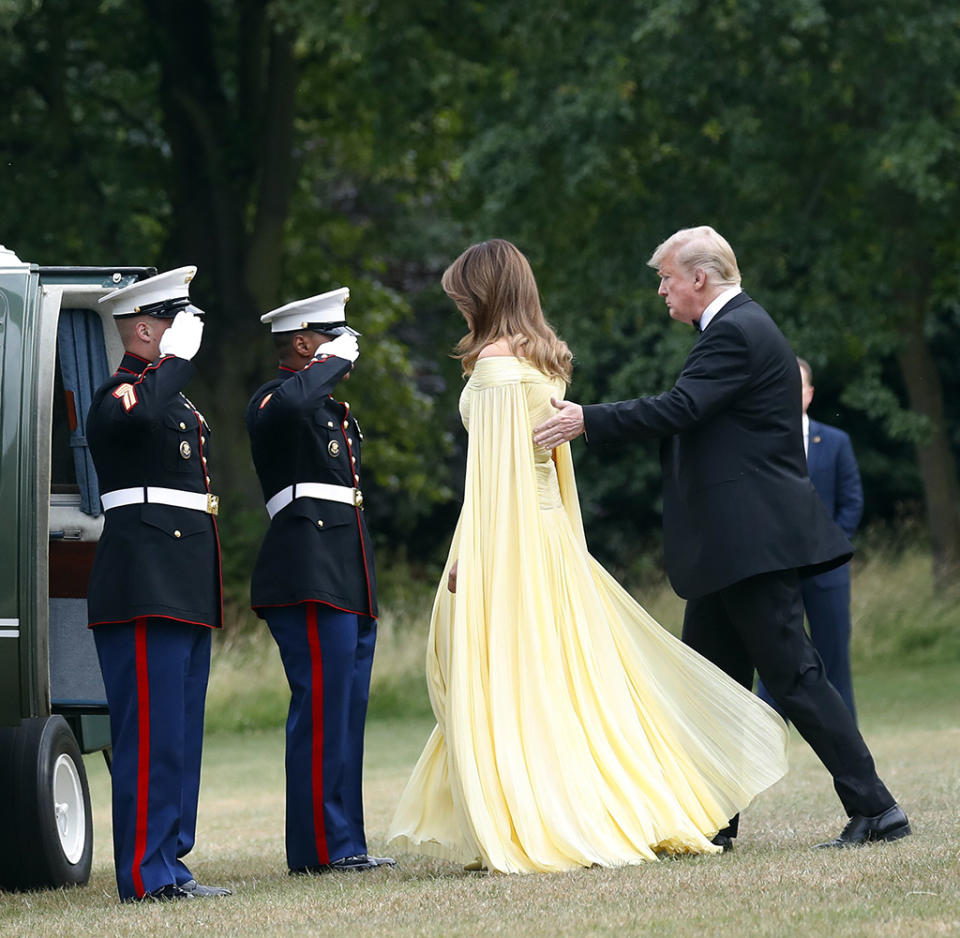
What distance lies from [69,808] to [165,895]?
3.69ft

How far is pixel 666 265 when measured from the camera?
6.30m

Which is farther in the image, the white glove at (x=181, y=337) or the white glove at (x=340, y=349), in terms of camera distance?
the white glove at (x=340, y=349)

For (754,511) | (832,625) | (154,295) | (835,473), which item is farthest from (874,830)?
(835,473)

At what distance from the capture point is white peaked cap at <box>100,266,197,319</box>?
5.89 meters

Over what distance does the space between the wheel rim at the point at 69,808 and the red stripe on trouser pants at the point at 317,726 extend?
0.98 meters

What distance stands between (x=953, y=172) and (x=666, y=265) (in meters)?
12.0

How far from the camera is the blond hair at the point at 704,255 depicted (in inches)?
246

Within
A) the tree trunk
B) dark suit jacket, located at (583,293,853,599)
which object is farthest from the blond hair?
the tree trunk

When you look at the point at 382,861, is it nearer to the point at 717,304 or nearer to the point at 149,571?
the point at 149,571

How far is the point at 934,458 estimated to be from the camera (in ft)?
64.1

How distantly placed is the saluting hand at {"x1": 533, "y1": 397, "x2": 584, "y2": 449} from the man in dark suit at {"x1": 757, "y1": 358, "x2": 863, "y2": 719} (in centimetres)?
336

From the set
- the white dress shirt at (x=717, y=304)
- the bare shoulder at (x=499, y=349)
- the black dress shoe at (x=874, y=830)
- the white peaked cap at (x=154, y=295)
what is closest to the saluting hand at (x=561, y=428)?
the bare shoulder at (x=499, y=349)

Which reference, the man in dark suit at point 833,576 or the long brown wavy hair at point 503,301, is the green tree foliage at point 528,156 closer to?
the man in dark suit at point 833,576

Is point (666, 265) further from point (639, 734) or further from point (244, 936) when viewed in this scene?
point (244, 936)
